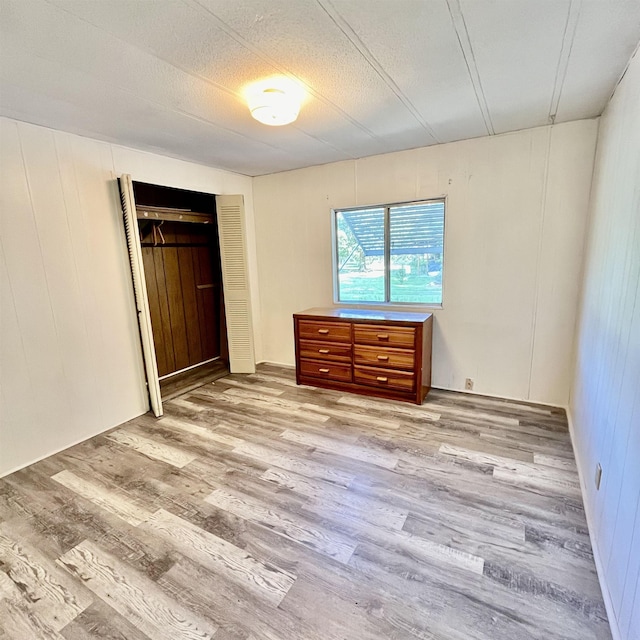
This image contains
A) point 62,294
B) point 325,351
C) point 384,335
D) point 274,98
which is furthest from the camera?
point 325,351

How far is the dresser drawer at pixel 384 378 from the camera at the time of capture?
3.28 meters

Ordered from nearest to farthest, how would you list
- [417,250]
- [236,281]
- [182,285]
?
1. [417,250]
2. [236,281]
3. [182,285]

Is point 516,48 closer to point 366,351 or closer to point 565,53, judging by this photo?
point 565,53

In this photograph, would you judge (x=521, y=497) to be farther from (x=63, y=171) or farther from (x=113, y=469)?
(x=63, y=171)

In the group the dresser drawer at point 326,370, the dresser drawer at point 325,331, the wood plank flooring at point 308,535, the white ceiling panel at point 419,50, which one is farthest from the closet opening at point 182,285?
the white ceiling panel at point 419,50

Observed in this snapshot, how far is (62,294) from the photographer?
8.78 feet

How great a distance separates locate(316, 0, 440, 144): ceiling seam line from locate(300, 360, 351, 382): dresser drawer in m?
2.32

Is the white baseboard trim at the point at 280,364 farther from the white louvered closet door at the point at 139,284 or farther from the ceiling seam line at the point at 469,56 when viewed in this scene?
the ceiling seam line at the point at 469,56

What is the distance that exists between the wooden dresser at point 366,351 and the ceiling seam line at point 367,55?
169 centimetres

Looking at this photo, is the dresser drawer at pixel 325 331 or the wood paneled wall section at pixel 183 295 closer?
the dresser drawer at pixel 325 331

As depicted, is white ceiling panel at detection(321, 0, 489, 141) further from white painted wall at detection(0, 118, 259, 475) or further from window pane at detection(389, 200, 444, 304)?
white painted wall at detection(0, 118, 259, 475)

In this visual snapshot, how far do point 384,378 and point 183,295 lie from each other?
2772 millimetres

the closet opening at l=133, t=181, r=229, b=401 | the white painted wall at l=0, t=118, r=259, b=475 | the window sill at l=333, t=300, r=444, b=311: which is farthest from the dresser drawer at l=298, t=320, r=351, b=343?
the white painted wall at l=0, t=118, r=259, b=475

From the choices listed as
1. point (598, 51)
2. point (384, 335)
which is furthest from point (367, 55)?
point (384, 335)
